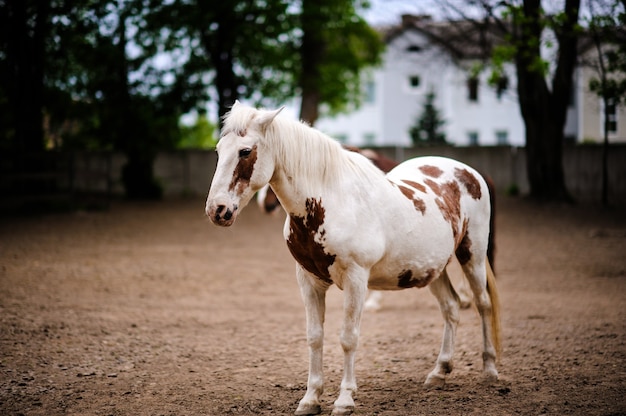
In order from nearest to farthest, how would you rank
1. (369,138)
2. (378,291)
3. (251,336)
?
(251,336) → (378,291) → (369,138)

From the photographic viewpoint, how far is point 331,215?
4031 mm

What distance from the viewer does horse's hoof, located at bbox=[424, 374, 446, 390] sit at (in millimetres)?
4711

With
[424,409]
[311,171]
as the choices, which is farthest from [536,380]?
[311,171]

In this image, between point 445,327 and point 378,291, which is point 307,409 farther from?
point 378,291

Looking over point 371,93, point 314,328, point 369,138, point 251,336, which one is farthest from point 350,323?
point 371,93

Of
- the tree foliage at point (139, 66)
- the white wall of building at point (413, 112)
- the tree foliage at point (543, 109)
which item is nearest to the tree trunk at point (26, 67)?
the tree foliage at point (139, 66)

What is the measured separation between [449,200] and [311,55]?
2060cm

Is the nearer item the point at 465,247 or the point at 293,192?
the point at 293,192

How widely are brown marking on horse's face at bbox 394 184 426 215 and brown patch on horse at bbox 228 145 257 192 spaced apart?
1.26 metres

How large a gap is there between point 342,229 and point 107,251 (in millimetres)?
9204

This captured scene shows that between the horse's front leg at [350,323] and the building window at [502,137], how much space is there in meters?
36.1

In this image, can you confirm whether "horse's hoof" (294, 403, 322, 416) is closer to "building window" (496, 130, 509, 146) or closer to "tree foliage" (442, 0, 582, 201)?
"tree foliage" (442, 0, 582, 201)

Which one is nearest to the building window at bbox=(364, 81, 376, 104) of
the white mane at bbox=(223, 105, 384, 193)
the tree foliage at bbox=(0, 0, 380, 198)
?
the tree foliage at bbox=(0, 0, 380, 198)

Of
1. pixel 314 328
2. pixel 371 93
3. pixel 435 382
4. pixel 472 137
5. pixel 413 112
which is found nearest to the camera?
pixel 314 328
